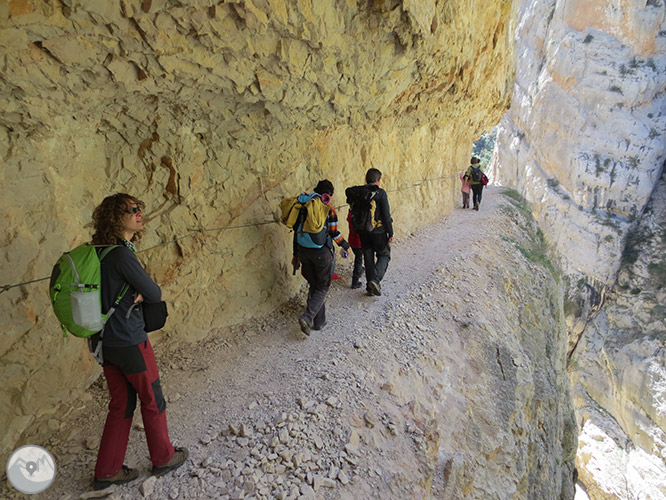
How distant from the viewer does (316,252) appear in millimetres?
4219

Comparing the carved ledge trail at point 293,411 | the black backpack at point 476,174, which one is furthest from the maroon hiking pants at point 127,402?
the black backpack at point 476,174

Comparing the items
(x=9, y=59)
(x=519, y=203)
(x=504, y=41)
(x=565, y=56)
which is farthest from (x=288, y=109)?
(x=565, y=56)

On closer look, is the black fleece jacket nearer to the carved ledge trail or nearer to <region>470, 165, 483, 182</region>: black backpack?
the carved ledge trail

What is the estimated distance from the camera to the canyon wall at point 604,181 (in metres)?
24.0

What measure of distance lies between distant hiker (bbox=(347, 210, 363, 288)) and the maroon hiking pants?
3420 millimetres

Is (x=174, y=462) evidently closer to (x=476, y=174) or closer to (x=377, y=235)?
(x=377, y=235)

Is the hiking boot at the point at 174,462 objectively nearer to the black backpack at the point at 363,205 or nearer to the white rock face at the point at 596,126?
the black backpack at the point at 363,205

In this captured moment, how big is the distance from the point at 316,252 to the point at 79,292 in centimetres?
247

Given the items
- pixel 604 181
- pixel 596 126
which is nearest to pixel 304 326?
pixel 604 181

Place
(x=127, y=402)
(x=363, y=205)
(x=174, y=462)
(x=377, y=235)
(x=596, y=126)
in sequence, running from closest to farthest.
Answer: (x=127, y=402), (x=174, y=462), (x=363, y=205), (x=377, y=235), (x=596, y=126)

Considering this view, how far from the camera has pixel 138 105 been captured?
3.40 m

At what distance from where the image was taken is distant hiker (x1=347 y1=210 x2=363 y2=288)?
537 centimetres

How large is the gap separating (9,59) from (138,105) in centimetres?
107

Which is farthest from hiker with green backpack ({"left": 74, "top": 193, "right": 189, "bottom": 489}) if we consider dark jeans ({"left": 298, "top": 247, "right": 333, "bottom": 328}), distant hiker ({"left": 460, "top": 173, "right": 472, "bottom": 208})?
distant hiker ({"left": 460, "top": 173, "right": 472, "bottom": 208})
